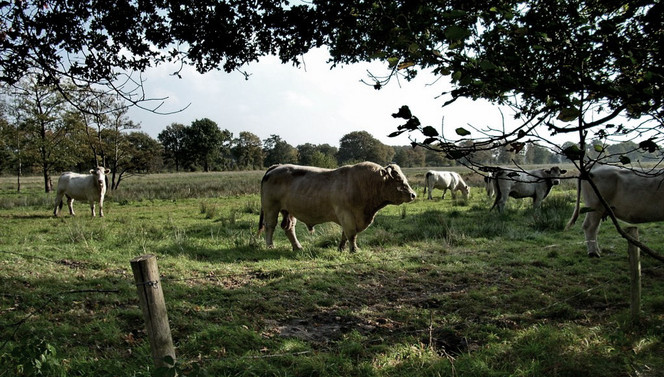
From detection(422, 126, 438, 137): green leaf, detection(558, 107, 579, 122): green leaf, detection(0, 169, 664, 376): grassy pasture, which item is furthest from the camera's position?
detection(0, 169, 664, 376): grassy pasture

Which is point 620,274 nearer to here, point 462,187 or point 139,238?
point 139,238

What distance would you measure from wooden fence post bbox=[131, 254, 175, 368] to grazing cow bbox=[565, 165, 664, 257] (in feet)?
22.5

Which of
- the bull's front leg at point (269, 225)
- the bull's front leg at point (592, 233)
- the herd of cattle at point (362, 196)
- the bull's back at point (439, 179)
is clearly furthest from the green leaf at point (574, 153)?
the bull's back at point (439, 179)

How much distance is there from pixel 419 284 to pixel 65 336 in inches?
181

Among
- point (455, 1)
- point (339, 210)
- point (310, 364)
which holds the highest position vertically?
point (455, 1)

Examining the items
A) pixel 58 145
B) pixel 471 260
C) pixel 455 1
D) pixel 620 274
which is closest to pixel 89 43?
pixel 455 1

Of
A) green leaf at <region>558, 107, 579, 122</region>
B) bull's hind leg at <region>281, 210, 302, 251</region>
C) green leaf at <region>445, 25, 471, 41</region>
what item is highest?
green leaf at <region>445, 25, 471, 41</region>

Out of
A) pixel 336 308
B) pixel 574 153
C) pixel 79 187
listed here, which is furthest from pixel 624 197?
pixel 79 187

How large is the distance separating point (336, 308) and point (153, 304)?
2.89 metres

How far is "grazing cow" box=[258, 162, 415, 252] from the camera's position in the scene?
809 centimetres

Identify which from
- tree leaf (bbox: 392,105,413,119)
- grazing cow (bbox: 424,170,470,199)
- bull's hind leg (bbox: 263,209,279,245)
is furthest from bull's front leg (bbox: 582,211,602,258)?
grazing cow (bbox: 424,170,470,199)

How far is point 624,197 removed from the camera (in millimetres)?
7180

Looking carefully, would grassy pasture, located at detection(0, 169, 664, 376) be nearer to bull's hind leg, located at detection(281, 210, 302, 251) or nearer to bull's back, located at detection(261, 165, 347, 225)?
bull's hind leg, located at detection(281, 210, 302, 251)

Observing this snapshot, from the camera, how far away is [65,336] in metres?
3.94
